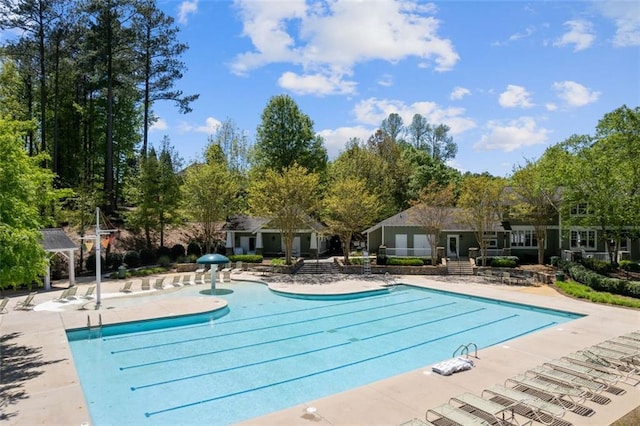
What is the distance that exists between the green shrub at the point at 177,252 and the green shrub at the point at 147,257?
1527mm

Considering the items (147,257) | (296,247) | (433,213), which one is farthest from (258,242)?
(433,213)

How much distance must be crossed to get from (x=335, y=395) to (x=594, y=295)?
17700 millimetres

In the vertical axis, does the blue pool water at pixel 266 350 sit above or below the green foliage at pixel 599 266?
below

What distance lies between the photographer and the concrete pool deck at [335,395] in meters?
8.02

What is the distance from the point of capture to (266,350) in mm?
13875

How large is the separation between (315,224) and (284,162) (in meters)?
12.1

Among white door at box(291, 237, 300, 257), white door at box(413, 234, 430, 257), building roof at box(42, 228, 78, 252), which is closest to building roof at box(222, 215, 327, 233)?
white door at box(291, 237, 300, 257)

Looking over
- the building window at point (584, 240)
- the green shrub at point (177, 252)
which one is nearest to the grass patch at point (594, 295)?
the building window at point (584, 240)

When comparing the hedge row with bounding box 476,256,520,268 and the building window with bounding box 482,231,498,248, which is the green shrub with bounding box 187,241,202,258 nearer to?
the hedge row with bounding box 476,256,520,268

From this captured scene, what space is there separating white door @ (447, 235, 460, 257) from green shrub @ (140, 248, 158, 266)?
25760 mm

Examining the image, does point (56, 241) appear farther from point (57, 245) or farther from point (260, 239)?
point (260, 239)

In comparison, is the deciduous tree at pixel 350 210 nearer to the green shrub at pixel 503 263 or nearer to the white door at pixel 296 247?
the white door at pixel 296 247

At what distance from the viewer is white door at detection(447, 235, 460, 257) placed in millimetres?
35009

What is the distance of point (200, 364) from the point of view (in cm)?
1253
